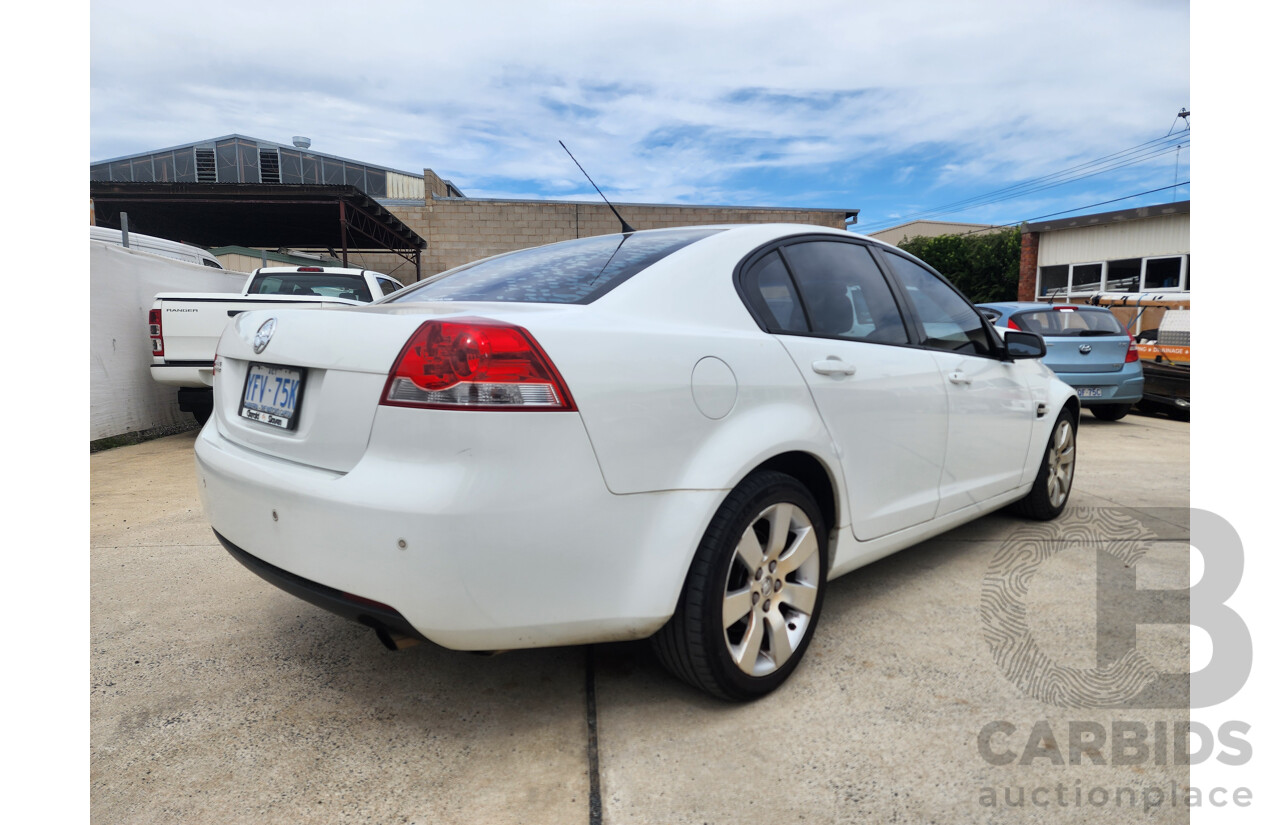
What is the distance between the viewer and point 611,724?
219 centimetres

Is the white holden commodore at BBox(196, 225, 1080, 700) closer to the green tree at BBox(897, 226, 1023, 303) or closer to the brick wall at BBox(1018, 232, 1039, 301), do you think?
the brick wall at BBox(1018, 232, 1039, 301)

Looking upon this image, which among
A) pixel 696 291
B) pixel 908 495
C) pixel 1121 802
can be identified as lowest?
pixel 1121 802

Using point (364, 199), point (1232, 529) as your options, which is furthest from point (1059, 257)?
point (1232, 529)

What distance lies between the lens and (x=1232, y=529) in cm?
354

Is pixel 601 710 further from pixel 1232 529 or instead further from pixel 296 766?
pixel 1232 529

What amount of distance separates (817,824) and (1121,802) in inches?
29.9

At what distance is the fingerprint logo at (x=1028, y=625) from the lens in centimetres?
241

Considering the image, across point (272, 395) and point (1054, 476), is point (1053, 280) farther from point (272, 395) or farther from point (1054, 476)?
point (272, 395)

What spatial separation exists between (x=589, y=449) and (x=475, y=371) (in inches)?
12.5

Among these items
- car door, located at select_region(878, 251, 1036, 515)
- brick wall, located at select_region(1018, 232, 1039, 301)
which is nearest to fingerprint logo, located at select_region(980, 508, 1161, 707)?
car door, located at select_region(878, 251, 1036, 515)

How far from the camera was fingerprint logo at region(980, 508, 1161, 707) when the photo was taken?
7.89 feet

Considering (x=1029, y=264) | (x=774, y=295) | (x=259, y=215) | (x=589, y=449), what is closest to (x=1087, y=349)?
(x=774, y=295)

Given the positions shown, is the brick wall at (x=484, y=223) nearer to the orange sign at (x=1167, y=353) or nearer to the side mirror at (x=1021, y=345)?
the orange sign at (x=1167, y=353)

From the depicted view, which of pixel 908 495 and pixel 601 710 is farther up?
pixel 908 495
